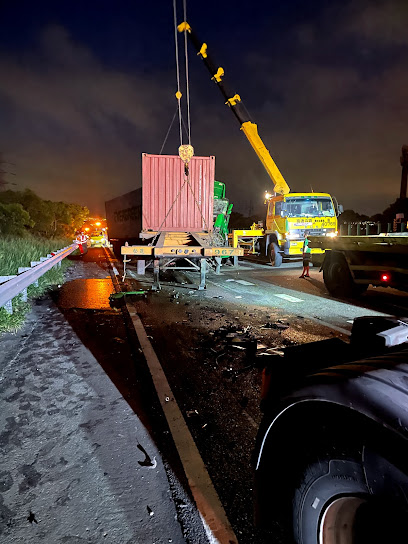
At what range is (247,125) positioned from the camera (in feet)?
53.8

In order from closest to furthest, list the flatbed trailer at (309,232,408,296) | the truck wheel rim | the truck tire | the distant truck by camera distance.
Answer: the truck tire, the truck wheel rim, the flatbed trailer at (309,232,408,296), the distant truck

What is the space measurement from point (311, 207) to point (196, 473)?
1371 centimetres

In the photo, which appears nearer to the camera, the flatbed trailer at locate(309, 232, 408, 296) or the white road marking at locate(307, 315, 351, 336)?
the white road marking at locate(307, 315, 351, 336)

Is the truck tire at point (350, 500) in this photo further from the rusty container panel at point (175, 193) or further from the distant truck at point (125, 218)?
the distant truck at point (125, 218)

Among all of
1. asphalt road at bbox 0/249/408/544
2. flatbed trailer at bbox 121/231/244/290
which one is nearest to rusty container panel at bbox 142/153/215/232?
flatbed trailer at bbox 121/231/244/290

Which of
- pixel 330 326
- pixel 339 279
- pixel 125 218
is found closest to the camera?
pixel 330 326

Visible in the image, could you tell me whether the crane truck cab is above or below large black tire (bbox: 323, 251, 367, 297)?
above

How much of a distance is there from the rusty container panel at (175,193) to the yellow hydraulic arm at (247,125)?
5.61 metres

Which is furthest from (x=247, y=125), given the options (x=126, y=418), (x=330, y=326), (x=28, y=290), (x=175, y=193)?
(x=126, y=418)

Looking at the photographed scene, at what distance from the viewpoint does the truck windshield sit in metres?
14.6

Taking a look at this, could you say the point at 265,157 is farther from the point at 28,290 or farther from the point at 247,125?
the point at 28,290

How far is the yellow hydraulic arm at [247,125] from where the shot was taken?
50.8 ft

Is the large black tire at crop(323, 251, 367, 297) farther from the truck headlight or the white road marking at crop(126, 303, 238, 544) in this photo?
the white road marking at crop(126, 303, 238, 544)

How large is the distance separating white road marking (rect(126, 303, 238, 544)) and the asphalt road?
40 millimetres
